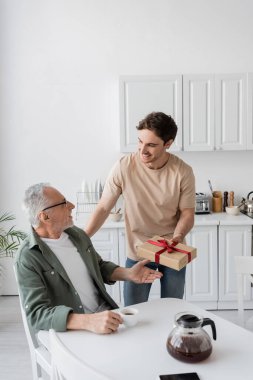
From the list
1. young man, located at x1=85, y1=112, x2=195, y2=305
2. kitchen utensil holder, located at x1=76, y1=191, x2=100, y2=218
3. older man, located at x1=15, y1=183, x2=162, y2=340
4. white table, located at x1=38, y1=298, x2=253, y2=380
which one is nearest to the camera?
white table, located at x1=38, y1=298, x2=253, y2=380

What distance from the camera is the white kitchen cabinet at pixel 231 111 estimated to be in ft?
11.8

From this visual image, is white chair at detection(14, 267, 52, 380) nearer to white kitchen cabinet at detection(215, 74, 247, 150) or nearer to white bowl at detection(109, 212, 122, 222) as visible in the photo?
white bowl at detection(109, 212, 122, 222)

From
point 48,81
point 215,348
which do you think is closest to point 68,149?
point 48,81

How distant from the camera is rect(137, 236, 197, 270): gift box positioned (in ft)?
5.91

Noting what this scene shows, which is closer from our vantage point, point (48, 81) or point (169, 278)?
point (169, 278)

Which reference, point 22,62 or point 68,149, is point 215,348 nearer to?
point 68,149

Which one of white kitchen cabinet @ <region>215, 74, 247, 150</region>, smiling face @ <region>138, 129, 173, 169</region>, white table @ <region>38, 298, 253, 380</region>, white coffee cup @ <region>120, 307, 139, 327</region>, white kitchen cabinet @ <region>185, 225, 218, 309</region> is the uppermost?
white kitchen cabinet @ <region>215, 74, 247, 150</region>

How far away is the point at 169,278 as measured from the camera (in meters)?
2.35

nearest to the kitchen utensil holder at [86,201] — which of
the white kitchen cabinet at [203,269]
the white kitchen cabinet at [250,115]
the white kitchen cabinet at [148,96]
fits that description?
the white kitchen cabinet at [148,96]

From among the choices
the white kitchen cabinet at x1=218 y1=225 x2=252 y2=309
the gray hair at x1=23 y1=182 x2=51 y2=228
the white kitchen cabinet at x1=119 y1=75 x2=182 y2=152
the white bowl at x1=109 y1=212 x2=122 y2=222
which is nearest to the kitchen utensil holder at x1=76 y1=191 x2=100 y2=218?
the white bowl at x1=109 y1=212 x2=122 y2=222

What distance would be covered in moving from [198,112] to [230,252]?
3.93 ft

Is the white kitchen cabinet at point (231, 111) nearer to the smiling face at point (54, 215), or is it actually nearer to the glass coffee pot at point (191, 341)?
the smiling face at point (54, 215)

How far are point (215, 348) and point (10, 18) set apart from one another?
11.3ft

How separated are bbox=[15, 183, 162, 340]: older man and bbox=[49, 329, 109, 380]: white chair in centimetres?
29
